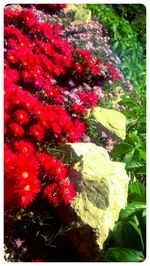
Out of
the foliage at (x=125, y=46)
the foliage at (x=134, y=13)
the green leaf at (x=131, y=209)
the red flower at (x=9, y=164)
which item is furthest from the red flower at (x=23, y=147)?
the foliage at (x=134, y=13)

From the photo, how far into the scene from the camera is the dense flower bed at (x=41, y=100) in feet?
7.93

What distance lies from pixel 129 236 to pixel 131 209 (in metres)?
0.15

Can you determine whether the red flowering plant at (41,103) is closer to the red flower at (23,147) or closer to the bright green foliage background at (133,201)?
the red flower at (23,147)

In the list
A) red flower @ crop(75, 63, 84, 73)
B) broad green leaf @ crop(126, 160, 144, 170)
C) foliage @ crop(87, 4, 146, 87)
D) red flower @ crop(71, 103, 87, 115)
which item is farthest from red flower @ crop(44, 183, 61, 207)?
foliage @ crop(87, 4, 146, 87)

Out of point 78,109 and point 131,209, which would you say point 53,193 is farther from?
point 78,109

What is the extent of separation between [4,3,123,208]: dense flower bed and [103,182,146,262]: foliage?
1.05ft

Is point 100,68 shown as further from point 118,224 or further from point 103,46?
point 118,224

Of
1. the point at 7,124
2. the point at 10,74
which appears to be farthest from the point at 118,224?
the point at 10,74

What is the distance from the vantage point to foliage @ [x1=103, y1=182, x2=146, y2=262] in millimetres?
2465

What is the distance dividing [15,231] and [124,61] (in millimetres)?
3639

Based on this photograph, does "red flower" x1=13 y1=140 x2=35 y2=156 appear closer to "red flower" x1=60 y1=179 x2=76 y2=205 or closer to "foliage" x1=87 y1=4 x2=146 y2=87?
"red flower" x1=60 y1=179 x2=76 y2=205

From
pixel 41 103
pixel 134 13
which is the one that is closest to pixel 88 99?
pixel 41 103

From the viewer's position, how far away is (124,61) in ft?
18.9

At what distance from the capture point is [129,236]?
2.60 meters
